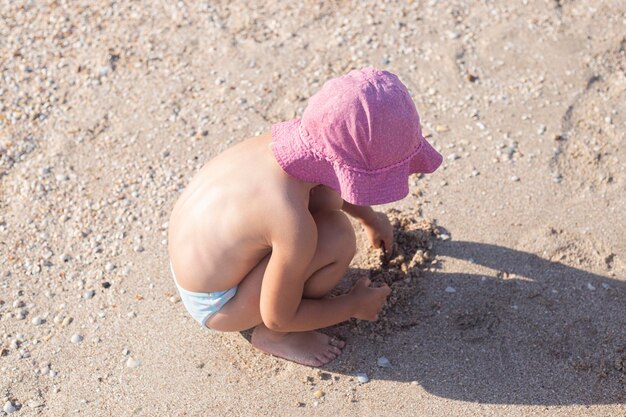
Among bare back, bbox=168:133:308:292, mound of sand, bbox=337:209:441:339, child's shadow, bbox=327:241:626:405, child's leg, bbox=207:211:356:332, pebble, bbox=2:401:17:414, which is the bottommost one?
child's shadow, bbox=327:241:626:405

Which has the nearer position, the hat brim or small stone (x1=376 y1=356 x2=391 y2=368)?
the hat brim

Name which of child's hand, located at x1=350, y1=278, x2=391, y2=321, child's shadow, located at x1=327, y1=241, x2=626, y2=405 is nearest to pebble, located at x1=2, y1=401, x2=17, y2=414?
child's shadow, located at x1=327, y1=241, x2=626, y2=405

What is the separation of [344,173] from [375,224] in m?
0.86

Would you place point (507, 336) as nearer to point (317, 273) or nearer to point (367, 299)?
point (367, 299)

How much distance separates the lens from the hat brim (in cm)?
228

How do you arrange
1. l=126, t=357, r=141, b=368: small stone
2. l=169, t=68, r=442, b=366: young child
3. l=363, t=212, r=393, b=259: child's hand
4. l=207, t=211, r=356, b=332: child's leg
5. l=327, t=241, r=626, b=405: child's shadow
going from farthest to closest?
l=363, t=212, r=393, b=259: child's hand < l=126, t=357, r=141, b=368: small stone < l=327, t=241, r=626, b=405: child's shadow < l=207, t=211, r=356, b=332: child's leg < l=169, t=68, r=442, b=366: young child

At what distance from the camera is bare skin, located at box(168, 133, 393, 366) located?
2426 mm

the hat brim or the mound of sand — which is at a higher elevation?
the hat brim

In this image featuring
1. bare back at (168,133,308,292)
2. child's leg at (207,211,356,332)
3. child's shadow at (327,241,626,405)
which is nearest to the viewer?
bare back at (168,133,308,292)

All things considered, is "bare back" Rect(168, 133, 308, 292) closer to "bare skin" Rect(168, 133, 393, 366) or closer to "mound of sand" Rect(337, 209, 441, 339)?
"bare skin" Rect(168, 133, 393, 366)

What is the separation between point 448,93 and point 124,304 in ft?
6.11

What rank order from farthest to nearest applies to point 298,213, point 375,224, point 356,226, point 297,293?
point 356,226, point 375,224, point 297,293, point 298,213

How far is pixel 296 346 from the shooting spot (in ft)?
9.63

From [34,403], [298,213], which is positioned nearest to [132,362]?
[34,403]
